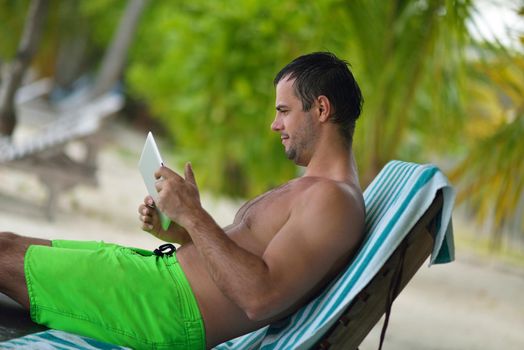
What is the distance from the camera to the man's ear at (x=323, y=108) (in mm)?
2238

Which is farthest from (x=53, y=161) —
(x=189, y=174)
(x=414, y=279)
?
(x=189, y=174)

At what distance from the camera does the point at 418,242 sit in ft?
7.15

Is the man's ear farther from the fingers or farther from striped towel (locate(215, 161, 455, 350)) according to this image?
the fingers

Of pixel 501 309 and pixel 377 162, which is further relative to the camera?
pixel 501 309

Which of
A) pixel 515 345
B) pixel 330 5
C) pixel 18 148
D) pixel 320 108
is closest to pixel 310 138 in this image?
pixel 320 108

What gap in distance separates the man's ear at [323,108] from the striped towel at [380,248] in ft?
0.87

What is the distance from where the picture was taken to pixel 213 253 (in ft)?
6.68

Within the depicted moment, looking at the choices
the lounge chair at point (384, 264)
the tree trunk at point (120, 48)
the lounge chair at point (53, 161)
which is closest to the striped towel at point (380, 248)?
the lounge chair at point (384, 264)

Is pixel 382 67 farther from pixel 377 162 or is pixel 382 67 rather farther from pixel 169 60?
pixel 169 60

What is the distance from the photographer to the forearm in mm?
1994

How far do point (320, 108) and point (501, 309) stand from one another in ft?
21.7

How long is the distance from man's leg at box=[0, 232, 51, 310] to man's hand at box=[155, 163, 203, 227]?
0.43 meters

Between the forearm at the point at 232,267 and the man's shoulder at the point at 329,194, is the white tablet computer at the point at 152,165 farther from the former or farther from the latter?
the man's shoulder at the point at 329,194

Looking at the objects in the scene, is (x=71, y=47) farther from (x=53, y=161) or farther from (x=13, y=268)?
(x=13, y=268)
